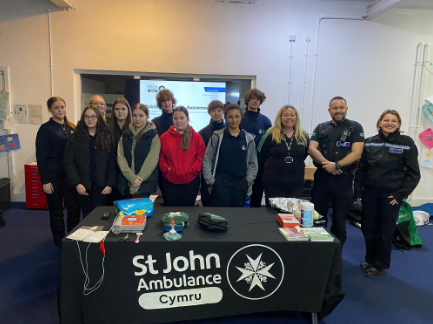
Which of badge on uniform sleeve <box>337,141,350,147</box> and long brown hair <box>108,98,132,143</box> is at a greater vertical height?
long brown hair <box>108,98,132,143</box>

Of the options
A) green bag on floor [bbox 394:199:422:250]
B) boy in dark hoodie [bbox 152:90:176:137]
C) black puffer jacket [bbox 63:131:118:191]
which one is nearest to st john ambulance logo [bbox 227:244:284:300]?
black puffer jacket [bbox 63:131:118:191]

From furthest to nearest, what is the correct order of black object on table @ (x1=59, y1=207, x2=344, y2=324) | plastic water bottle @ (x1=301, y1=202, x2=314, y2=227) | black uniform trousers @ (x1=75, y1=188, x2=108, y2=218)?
black uniform trousers @ (x1=75, y1=188, x2=108, y2=218) → plastic water bottle @ (x1=301, y1=202, x2=314, y2=227) → black object on table @ (x1=59, y1=207, x2=344, y2=324)

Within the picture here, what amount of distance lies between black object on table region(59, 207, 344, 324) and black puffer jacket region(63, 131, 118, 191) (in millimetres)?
818

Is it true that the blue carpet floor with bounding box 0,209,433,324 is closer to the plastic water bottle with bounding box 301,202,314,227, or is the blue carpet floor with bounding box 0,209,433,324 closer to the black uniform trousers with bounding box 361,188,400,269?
the black uniform trousers with bounding box 361,188,400,269

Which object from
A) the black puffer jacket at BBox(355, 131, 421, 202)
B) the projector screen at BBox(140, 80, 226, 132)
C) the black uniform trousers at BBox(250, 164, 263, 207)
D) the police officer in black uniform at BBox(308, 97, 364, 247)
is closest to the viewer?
the black puffer jacket at BBox(355, 131, 421, 202)

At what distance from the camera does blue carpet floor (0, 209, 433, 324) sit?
187 centimetres

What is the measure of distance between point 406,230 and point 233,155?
7.07ft

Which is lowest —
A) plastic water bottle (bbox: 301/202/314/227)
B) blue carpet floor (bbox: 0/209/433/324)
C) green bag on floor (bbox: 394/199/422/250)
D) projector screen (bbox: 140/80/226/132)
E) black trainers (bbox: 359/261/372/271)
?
blue carpet floor (bbox: 0/209/433/324)

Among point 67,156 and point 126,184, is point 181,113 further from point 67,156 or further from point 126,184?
point 67,156

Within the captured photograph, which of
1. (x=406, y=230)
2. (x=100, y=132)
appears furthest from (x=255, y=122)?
(x=406, y=230)

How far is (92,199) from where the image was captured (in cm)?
243

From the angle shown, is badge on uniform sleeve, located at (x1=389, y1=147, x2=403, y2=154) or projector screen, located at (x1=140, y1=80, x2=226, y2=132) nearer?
badge on uniform sleeve, located at (x1=389, y1=147, x2=403, y2=154)

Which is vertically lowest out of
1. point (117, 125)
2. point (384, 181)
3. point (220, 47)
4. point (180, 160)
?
point (384, 181)

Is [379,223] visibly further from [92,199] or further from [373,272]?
[92,199]
